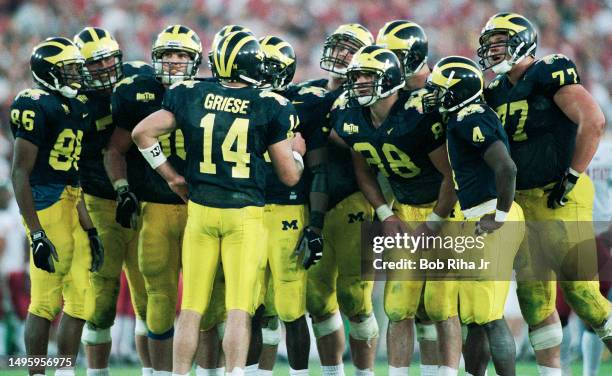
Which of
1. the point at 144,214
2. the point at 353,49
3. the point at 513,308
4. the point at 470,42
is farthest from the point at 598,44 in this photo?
the point at 144,214

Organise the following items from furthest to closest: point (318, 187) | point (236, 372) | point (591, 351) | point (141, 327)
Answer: point (591, 351)
point (141, 327)
point (318, 187)
point (236, 372)

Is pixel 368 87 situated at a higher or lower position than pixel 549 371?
higher

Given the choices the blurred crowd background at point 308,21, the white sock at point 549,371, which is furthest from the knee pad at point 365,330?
the blurred crowd background at point 308,21

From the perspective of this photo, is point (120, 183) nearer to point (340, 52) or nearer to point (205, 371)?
point (205, 371)

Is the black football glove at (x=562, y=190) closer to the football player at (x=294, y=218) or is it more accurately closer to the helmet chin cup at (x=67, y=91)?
the football player at (x=294, y=218)

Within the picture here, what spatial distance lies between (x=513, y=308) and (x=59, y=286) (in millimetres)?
4512

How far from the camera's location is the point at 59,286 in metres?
6.05

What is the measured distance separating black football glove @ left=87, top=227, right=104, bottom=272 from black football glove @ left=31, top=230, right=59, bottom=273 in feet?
1.13

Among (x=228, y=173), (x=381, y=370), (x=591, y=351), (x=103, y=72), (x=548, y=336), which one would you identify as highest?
(x=103, y=72)

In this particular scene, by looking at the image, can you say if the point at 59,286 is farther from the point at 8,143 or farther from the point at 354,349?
the point at 8,143

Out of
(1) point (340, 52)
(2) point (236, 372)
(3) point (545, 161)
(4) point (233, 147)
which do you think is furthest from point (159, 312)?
(3) point (545, 161)

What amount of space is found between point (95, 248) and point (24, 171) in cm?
A: 69

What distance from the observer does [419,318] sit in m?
6.34

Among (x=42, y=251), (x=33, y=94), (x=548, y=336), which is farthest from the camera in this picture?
(x=548, y=336)
